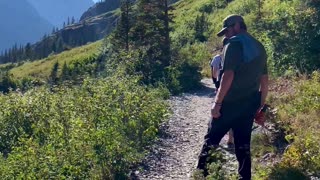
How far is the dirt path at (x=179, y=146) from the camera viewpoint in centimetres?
791

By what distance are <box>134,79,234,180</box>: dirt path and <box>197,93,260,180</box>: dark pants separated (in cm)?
160

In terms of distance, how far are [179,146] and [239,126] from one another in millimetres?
3793

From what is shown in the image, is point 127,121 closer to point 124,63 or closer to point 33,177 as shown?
point 33,177

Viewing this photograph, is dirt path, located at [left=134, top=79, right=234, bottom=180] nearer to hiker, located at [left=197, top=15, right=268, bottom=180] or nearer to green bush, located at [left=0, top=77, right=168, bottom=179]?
green bush, located at [left=0, top=77, right=168, bottom=179]

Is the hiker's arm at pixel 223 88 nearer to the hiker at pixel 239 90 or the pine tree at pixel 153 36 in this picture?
the hiker at pixel 239 90

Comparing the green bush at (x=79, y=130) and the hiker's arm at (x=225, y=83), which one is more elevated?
the hiker's arm at (x=225, y=83)

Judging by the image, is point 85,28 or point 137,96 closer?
point 137,96

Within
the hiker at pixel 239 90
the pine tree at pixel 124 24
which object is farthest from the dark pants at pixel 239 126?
the pine tree at pixel 124 24

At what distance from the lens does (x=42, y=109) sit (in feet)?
33.8

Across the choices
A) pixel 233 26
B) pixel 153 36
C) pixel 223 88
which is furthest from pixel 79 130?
pixel 153 36

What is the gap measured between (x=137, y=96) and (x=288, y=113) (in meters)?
2.67

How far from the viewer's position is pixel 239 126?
5.92m

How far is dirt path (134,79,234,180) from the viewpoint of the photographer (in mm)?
7910

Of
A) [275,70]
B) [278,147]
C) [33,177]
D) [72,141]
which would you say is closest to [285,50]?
[275,70]
